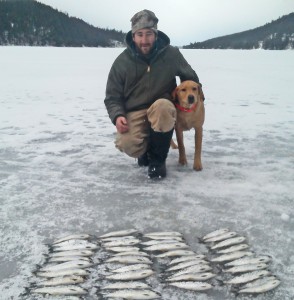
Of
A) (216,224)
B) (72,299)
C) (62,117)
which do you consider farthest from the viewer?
(62,117)

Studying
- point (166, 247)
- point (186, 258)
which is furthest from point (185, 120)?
point (186, 258)

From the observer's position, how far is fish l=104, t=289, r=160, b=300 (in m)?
2.29

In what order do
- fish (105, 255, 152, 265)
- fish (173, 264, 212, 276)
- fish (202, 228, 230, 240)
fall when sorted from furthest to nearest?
fish (202, 228, 230, 240) → fish (105, 255, 152, 265) → fish (173, 264, 212, 276)

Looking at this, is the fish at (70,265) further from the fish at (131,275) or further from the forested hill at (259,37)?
the forested hill at (259,37)

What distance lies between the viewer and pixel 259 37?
449 ft

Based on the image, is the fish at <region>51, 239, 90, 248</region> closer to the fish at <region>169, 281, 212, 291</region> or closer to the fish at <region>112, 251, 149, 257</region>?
the fish at <region>112, 251, 149, 257</region>

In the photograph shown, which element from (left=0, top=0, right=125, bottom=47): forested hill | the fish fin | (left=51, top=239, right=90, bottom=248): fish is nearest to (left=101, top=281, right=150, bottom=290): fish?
the fish fin

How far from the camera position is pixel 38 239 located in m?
2.99

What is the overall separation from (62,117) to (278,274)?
627cm

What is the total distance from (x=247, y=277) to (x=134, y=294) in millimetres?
776

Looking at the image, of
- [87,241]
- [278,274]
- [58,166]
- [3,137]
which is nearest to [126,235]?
[87,241]

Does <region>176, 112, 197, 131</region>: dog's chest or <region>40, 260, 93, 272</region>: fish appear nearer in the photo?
<region>40, 260, 93, 272</region>: fish

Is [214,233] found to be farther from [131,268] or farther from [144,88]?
[144,88]

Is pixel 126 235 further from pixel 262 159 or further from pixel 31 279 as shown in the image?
pixel 262 159
